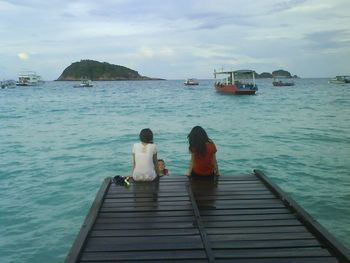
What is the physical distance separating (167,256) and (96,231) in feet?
4.42

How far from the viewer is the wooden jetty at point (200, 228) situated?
16.7 ft

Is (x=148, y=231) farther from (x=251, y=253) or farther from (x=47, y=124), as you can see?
(x=47, y=124)

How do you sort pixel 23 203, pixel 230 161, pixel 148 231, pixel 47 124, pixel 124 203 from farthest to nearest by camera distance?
pixel 47 124 → pixel 230 161 → pixel 23 203 → pixel 124 203 → pixel 148 231

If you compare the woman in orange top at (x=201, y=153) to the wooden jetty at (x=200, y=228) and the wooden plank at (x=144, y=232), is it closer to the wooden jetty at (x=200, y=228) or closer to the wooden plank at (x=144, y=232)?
the wooden jetty at (x=200, y=228)

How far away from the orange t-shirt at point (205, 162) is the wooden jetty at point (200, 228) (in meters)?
0.45

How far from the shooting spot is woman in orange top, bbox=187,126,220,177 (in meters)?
8.07

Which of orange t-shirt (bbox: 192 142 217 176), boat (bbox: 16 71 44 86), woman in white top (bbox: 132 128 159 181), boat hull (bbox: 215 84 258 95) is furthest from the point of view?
boat (bbox: 16 71 44 86)

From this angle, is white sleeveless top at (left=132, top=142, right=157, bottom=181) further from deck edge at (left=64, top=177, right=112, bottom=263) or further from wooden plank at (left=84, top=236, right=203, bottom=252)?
wooden plank at (left=84, top=236, right=203, bottom=252)

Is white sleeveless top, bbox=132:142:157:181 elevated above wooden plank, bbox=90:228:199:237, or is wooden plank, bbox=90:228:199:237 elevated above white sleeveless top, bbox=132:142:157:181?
white sleeveless top, bbox=132:142:157:181

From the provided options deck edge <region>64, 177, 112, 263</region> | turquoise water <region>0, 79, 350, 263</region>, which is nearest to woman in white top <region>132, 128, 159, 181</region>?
deck edge <region>64, 177, 112, 263</region>

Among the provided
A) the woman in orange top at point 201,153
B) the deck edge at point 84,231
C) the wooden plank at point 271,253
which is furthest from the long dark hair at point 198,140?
the wooden plank at point 271,253

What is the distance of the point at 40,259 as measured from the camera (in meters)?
8.00

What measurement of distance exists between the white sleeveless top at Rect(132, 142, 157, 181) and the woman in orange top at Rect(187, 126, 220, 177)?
0.77m

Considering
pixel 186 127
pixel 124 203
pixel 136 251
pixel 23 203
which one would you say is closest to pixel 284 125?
pixel 186 127
